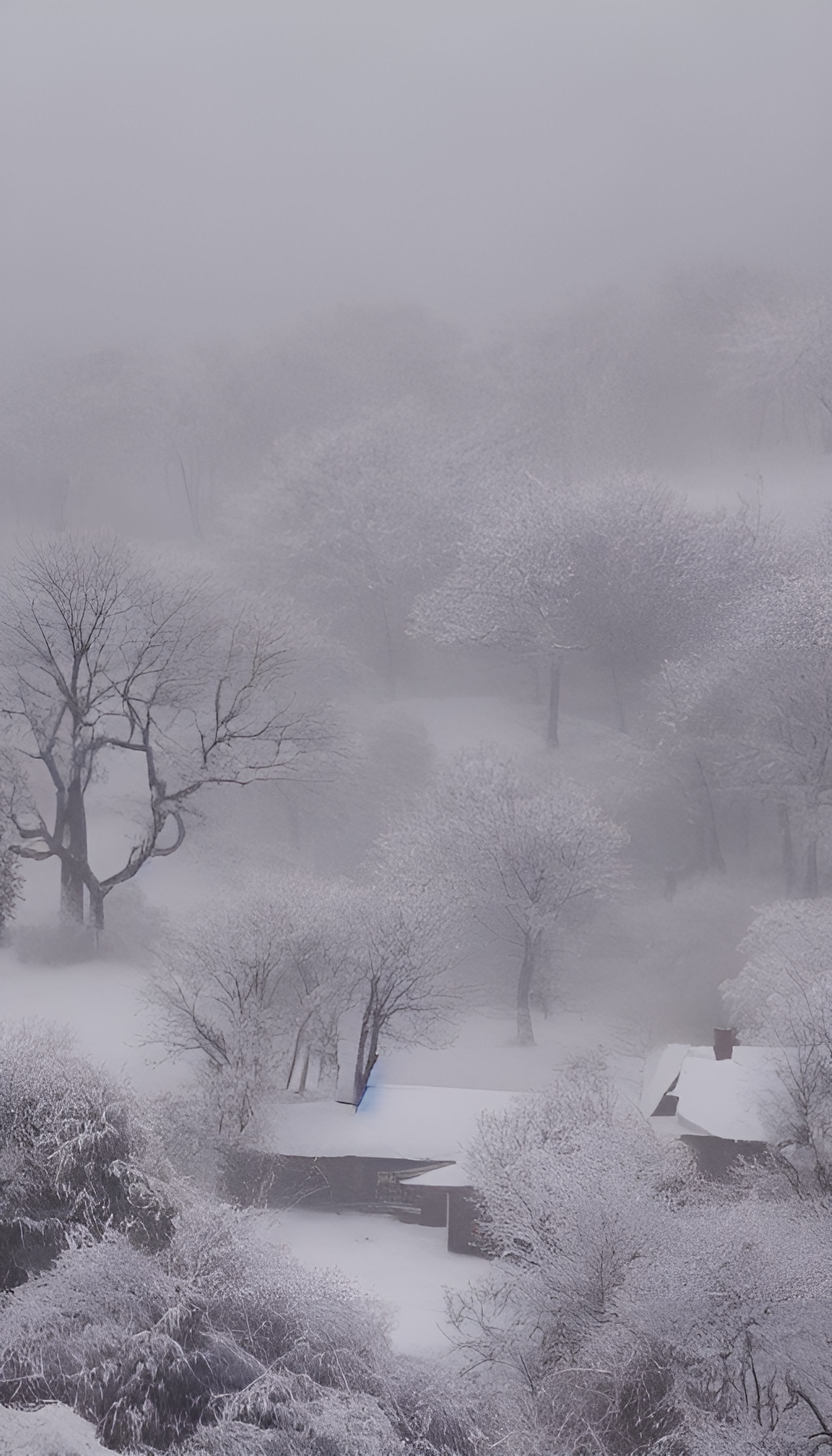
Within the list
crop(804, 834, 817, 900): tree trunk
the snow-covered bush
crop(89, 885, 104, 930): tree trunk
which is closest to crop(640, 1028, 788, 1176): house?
crop(804, 834, 817, 900): tree trunk

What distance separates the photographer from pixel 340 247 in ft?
118

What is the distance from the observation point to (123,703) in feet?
70.5

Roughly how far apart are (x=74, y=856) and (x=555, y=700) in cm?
1157

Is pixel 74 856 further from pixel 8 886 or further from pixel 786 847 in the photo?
pixel 786 847

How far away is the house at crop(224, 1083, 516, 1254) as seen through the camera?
16172mm

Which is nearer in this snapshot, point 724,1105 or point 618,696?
point 724,1105

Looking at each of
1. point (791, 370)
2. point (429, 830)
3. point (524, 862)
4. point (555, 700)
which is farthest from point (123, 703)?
point (791, 370)

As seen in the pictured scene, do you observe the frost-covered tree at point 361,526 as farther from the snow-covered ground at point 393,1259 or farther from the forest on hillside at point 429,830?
the snow-covered ground at point 393,1259

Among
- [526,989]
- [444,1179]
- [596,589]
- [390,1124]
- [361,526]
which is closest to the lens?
[444,1179]

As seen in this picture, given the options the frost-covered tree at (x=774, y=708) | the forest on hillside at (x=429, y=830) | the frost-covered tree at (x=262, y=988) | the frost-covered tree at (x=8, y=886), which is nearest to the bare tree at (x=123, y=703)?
the forest on hillside at (x=429, y=830)

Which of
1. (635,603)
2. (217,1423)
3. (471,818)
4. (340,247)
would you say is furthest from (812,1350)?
(340,247)

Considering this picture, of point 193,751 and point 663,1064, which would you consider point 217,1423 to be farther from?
point 193,751

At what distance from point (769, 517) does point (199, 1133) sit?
70.6ft

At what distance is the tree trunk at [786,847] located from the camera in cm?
2347
